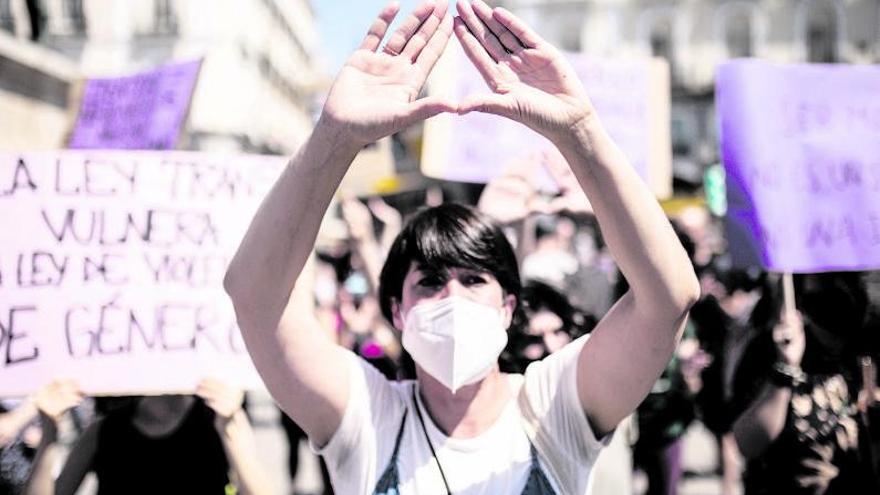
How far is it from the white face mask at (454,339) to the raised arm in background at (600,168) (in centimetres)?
29

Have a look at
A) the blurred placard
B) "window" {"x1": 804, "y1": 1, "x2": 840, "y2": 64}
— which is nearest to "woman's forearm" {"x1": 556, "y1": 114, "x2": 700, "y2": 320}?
the blurred placard

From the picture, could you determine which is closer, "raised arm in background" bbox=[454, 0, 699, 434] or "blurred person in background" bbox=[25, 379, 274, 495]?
"raised arm in background" bbox=[454, 0, 699, 434]

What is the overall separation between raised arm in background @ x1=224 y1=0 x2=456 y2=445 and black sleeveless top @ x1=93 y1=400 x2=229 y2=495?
3.11ft

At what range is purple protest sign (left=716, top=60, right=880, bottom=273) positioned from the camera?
280 centimetres

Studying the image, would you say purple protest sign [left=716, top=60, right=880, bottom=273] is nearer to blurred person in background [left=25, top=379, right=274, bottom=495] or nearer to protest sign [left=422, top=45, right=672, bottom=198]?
protest sign [left=422, top=45, right=672, bottom=198]

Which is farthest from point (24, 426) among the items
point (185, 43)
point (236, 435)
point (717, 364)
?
point (185, 43)

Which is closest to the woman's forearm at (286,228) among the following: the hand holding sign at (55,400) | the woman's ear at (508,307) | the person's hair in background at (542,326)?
the woman's ear at (508,307)

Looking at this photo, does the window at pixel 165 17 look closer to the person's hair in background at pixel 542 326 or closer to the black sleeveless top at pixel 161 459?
the person's hair in background at pixel 542 326

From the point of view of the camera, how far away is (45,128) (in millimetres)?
6918

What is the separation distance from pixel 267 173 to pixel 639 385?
1.36 metres

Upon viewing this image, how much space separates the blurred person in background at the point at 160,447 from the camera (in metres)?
2.23

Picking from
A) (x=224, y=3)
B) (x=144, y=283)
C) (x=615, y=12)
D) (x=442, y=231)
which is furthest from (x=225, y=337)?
(x=615, y=12)

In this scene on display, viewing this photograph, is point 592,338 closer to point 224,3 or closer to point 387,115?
point 387,115

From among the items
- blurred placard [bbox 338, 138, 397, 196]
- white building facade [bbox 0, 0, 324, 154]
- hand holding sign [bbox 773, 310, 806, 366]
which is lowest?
hand holding sign [bbox 773, 310, 806, 366]
